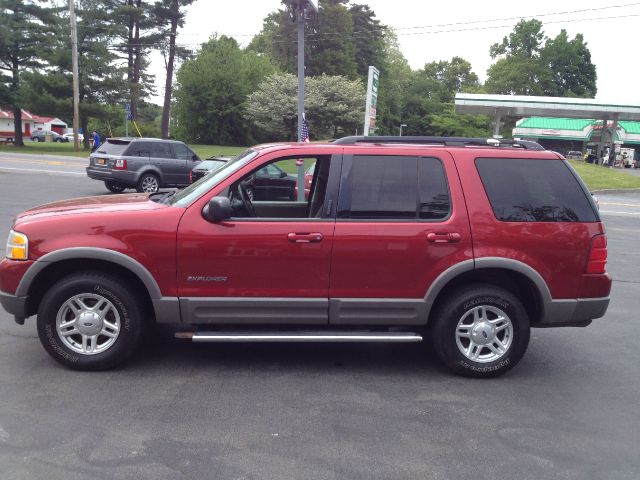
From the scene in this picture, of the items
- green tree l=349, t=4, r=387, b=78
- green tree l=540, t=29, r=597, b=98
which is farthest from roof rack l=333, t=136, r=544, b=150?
green tree l=540, t=29, r=597, b=98

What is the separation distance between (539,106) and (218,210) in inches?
1489

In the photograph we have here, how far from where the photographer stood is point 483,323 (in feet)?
16.3

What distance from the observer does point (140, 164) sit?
18.4 meters

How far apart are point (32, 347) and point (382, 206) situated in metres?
3.33

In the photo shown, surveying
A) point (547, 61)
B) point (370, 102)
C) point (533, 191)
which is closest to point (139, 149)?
point (370, 102)

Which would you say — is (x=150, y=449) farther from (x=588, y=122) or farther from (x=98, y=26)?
(x=588, y=122)

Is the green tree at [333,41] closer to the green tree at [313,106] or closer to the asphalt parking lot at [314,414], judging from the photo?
the green tree at [313,106]

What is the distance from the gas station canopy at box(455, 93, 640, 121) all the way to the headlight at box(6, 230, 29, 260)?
33762mm

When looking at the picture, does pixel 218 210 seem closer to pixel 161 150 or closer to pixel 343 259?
pixel 343 259

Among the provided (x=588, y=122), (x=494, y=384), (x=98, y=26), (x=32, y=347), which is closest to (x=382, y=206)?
(x=494, y=384)

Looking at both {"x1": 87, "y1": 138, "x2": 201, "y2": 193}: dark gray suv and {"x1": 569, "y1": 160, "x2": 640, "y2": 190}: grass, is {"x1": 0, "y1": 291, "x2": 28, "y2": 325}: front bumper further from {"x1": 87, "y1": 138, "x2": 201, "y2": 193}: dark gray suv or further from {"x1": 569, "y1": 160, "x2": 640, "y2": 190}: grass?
{"x1": 569, "y1": 160, "x2": 640, "y2": 190}: grass

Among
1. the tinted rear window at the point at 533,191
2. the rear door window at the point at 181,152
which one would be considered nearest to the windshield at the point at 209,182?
the tinted rear window at the point at 533,191

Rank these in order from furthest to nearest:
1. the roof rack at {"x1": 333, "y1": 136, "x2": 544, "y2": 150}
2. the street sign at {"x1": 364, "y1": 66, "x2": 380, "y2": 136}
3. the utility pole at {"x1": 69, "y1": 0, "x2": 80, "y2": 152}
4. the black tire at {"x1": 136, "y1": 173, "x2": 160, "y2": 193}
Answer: the utility pole at {"x1": 69, "y1": 0, "x2": 80, "y2": 152}
the black tire at {"x1": 136, "y1": 173, "x2": 160, "y2": 193}
the street sign at {"x1": 364, "y1": 66, "x2": 380, "y2": 136}
the roof rack at {"x1": 333, "y1": 136, "x2": 544, "y2": 150}

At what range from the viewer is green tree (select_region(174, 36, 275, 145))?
53656 mm
